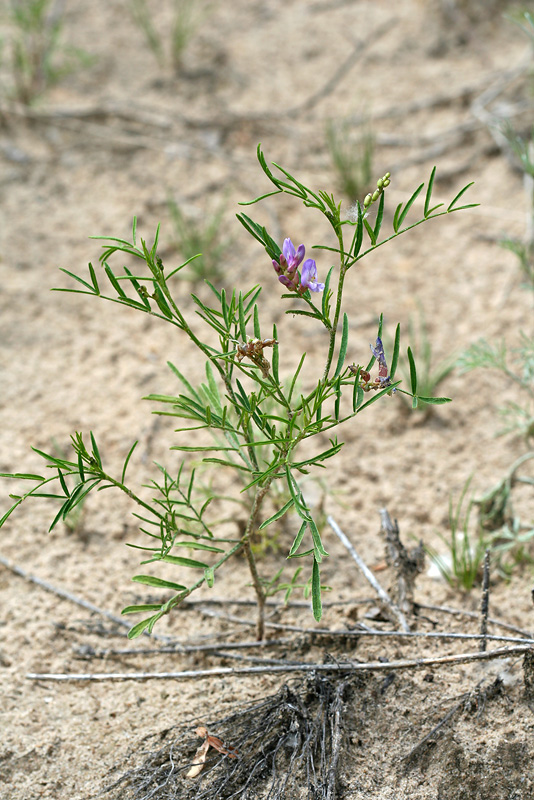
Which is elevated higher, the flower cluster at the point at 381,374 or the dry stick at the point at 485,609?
the flower cluster at the point at 381,374

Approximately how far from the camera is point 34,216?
11.6ft

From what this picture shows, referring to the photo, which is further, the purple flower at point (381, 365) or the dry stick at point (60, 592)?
the dry stick at point (60, 592)

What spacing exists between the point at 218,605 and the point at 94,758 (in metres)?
0.57

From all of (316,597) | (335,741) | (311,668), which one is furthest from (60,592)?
(316,597)

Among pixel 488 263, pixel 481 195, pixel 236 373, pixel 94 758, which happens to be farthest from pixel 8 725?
pixel 481 195

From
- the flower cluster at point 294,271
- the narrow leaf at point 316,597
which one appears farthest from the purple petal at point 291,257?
the narrow leaf at point 316,597

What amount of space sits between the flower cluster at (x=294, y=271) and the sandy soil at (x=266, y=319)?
929mm

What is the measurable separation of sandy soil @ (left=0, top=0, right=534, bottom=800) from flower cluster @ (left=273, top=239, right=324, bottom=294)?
0.93 m

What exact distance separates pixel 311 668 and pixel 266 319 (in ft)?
5.99

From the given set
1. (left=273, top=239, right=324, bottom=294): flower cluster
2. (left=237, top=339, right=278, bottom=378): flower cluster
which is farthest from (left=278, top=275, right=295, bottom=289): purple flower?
(left=237, top=339, right=278, bottom=378): flower cluster

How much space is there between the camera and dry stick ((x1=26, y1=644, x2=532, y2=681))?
62.9 inches

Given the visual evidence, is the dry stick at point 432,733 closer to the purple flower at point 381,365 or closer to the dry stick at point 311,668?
the dry stick at point 311,668

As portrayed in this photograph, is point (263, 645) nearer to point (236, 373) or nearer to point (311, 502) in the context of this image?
point (311, 502)

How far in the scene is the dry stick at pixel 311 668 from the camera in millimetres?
1598
